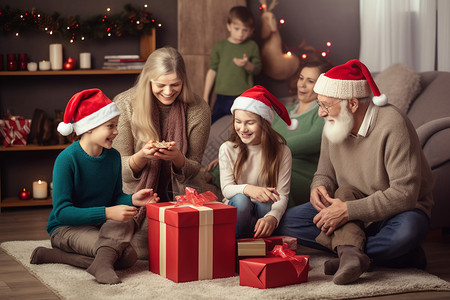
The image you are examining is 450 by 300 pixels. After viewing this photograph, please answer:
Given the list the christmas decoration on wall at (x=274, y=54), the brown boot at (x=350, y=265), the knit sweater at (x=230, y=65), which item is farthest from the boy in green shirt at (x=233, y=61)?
the brown boot at (x=350, y=265)

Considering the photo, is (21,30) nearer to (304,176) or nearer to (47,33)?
(47,33)

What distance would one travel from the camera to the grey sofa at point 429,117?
3533 mm

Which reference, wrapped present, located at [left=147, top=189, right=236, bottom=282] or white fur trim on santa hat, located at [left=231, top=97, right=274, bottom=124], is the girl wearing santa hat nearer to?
white fur trim on santa hat, located at [left=231, top=97, right=274, bottom=124]

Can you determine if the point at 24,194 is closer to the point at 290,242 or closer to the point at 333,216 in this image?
the point at 290,242

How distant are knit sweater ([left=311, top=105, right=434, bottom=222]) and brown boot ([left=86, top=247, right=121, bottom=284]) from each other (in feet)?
3.34

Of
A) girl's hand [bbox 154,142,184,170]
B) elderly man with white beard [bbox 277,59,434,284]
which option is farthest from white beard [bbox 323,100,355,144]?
girl's hand [bbox 154,142,184,170]

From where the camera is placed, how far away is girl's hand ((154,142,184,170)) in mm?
3066

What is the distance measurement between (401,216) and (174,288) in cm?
102

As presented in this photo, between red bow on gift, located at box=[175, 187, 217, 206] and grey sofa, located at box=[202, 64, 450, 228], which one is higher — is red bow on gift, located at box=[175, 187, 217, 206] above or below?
below

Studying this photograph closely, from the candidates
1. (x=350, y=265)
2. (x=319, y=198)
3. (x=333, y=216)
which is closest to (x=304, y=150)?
(x=319, y=198)

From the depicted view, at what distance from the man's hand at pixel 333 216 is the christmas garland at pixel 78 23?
258 cm

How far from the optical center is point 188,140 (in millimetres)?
3418

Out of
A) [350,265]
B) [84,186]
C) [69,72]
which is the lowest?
[350,265]

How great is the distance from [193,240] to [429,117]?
6.45ft
